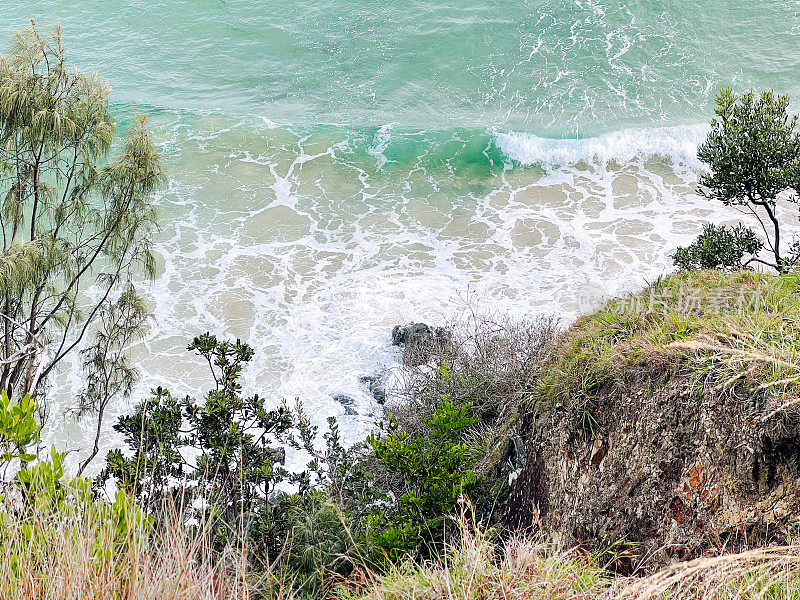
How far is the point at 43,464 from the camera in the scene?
12.0 ft

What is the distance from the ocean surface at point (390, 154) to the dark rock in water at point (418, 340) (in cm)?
34

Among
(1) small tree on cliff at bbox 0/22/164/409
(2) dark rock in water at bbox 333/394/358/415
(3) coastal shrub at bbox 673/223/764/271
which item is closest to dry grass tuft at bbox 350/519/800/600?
(1) small tree on cliff at bbox 0/22/164/409

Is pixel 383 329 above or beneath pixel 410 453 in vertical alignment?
beneath

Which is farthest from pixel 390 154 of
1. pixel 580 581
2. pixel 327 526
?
pixel 580 581

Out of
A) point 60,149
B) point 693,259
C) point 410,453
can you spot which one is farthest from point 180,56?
point 410,453

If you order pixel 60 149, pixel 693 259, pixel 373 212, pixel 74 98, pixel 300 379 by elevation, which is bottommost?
pixel 300 379

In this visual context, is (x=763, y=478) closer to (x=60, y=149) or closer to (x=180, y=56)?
(x=60, y=149)

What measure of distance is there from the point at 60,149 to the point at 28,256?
5.13ft

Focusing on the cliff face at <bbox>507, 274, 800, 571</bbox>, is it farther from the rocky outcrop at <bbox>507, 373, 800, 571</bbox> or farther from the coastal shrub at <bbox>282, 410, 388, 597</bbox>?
the coastal shrub at <bbox>282, 410, 388, 597</bbox>

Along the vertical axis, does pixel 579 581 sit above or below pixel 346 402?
above

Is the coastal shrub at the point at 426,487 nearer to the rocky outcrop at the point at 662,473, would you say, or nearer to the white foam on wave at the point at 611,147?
the rocky outcrop at the point at 662,473

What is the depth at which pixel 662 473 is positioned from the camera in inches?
192

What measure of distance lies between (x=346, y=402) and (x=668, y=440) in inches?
308

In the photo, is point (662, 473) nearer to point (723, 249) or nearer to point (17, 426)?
point (17, 426)
